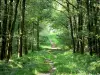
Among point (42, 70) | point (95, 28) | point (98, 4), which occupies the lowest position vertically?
point (42, 70)

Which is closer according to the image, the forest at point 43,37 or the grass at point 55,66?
the grass at point 55,66

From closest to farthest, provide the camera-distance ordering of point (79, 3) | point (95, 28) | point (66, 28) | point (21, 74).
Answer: point (21, 74)
point (95, 28)
point (79, 3)
point (66, 28)

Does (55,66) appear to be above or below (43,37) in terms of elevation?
below

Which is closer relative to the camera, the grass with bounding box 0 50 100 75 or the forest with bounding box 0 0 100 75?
the grass with bounding box 0 50 100 75

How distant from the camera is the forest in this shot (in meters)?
16.1

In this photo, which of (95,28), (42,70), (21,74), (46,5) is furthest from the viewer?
(46,5)

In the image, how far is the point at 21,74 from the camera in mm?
13422

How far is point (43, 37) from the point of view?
152 ft

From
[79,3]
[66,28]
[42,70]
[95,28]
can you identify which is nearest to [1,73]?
[42,70]

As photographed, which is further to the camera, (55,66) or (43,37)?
(43,37)

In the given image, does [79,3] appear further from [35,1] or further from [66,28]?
[66,28]

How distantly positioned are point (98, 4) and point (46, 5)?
32.0 feet

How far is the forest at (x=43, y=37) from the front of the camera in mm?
16078

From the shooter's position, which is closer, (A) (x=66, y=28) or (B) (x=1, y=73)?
(B) (x=1, y=73)
